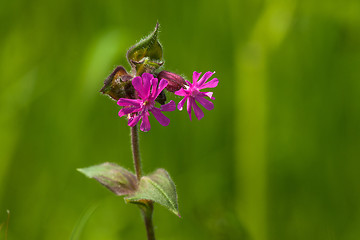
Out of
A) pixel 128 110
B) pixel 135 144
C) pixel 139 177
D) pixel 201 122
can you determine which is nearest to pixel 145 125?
pixel 128 110

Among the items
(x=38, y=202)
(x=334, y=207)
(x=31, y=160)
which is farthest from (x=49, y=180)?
(x=334, y=207)

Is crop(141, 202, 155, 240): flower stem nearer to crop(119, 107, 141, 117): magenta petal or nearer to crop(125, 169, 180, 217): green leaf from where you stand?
crop(125, 169, 180, 217): green leaf

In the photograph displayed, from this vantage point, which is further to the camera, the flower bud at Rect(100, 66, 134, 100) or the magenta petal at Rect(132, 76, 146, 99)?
the flower bud at Rect(100, 66, 134, 100)

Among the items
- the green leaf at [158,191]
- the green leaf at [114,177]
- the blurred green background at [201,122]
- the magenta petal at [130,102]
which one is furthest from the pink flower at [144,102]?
the blurred green background at [201,122]

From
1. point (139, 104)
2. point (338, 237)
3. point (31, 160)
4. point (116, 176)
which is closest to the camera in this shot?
point (139, 104)

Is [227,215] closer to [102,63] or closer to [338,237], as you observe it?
[338,237]

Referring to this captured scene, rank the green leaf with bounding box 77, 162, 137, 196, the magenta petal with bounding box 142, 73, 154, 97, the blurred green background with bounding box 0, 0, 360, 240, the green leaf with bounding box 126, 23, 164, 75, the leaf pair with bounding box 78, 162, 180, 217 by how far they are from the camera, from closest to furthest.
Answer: the magenta petal with bounding box 142, 73, 154, 97 < the leaf pair with bounding box 78, 162, 180, 217 < the green leaf with bounding box 126, 23, 164, 75 < the green leaf with bounding box 77, 162, 137, 196 < the blurred green background with bounding box 0, 0, 360, 240

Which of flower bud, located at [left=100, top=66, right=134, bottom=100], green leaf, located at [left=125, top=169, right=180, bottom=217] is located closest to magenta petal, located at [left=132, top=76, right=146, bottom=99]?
flower bud, located at [left=100, top=66, right=134, bottom=100]

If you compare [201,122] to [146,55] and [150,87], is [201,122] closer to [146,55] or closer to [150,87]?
[146,55]
